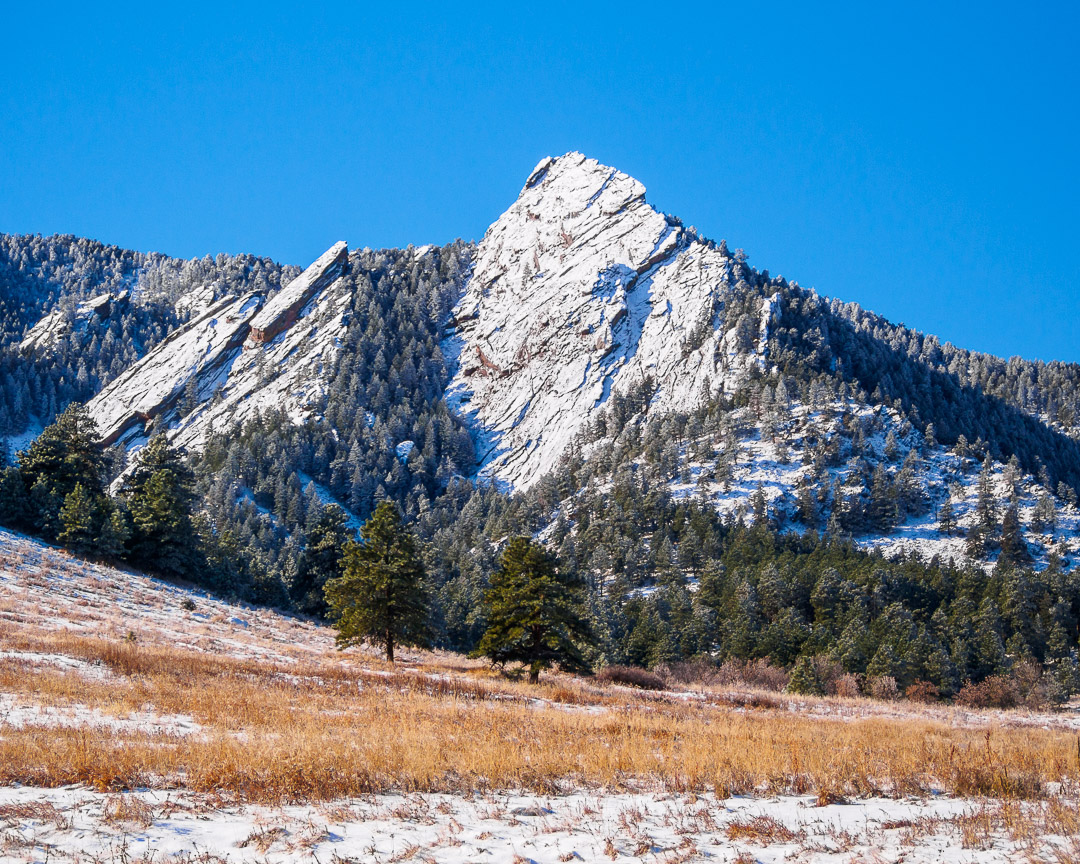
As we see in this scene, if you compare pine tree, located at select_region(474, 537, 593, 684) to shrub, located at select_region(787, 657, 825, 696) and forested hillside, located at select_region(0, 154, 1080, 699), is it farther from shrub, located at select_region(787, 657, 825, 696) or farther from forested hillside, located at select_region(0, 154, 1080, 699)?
shrub, located at select_region(787, 657, 825, 696)

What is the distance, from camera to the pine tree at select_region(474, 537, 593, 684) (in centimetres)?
3162

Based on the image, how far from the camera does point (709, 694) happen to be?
33.0m

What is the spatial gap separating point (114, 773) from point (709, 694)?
28.6 meters

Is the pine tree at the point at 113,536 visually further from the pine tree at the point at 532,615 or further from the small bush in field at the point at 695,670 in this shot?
the small bush in field at the point at 695,670

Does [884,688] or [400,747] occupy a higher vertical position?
[400,747]

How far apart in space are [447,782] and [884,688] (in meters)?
59.9

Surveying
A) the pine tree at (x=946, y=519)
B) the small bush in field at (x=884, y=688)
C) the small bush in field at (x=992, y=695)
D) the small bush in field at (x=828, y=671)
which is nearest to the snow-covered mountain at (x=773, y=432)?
the pine tree at (x=946, y=519)

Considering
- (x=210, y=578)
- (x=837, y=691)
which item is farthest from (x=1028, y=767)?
(x=210, y=578)

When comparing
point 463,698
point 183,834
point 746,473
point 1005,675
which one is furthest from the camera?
point 746,473

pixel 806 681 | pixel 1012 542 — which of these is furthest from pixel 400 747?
pixel 1012 542

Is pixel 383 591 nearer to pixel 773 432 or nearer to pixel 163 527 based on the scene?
pixel 163 527

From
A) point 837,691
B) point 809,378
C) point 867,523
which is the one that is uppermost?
point 809,378

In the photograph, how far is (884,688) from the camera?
59.1m

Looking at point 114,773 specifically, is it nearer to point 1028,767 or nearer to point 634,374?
point 1028,767
